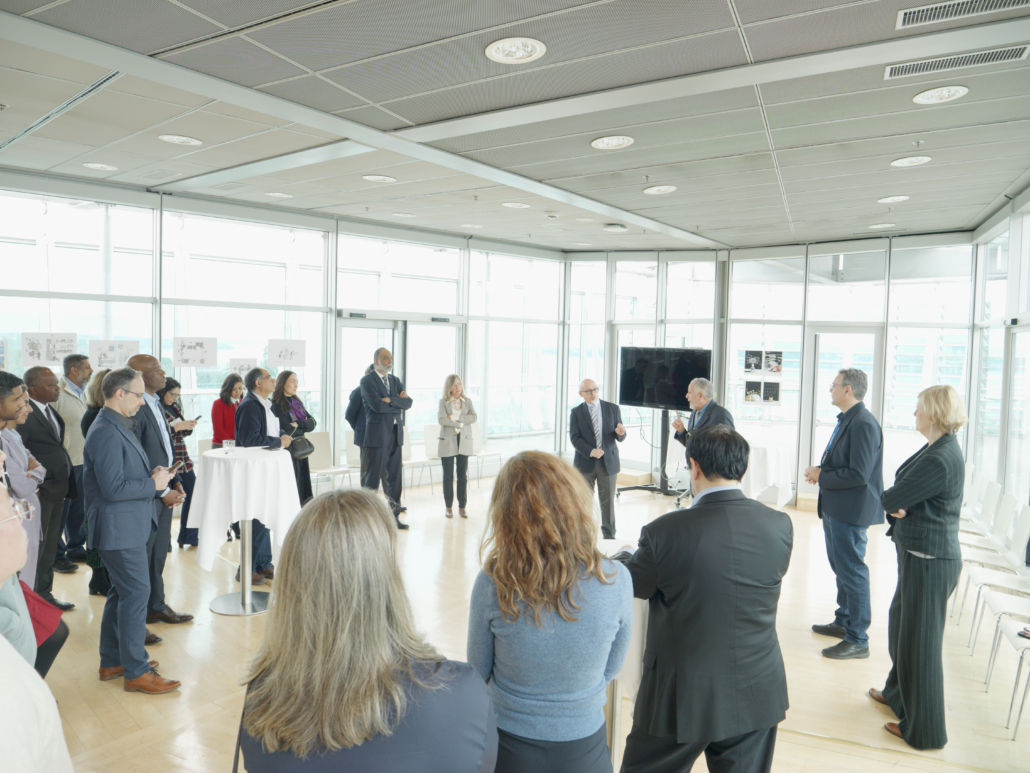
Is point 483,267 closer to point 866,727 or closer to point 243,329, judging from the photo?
point 243,329

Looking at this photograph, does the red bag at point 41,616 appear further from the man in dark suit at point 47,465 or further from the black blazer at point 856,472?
the black blazer at point 856,472

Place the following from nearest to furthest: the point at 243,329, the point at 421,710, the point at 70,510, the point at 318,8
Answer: the point at 421,710, the point at 318,8, the point at 70,510, the point at 243,329

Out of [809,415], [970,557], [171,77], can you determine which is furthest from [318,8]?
[809,415]

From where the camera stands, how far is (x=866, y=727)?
3.40m

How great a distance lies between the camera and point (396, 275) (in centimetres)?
891

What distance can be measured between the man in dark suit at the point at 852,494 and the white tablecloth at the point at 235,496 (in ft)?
10.9

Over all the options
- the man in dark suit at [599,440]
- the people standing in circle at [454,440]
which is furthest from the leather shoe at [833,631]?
the people standing in circle at [454,440]

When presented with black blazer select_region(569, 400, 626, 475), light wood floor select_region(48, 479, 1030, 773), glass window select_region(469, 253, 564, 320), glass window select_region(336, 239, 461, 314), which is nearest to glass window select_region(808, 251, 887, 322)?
glass window select_region(469, 253, 564, 320)

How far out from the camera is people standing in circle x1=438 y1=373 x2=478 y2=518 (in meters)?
7.46

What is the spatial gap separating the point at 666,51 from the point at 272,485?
3.48 m

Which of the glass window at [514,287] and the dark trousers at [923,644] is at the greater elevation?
the glass window at [514,287]

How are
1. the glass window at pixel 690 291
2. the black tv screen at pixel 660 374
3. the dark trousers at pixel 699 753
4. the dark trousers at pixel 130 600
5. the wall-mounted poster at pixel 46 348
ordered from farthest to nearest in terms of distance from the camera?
the glass window at pixel 690 291 → the black tv screen at pixel 660 374 → the wall-mounted poster at pixel 46 348 → the dark trousers at pixel 130 600 → the dark trousers at pixel 699 753

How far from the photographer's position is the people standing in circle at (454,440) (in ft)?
24.5

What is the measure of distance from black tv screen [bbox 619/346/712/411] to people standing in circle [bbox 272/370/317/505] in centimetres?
464
